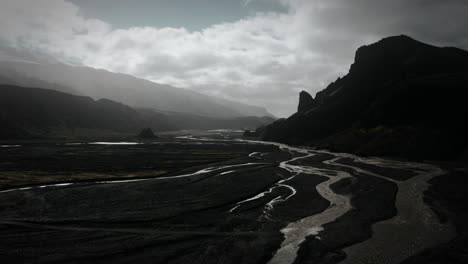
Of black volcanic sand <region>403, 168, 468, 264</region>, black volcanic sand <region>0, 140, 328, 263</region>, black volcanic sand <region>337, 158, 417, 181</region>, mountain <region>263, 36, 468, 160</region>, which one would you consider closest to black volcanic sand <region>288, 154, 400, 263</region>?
black volcanic sand <region>0, 140, 328, 263</region>

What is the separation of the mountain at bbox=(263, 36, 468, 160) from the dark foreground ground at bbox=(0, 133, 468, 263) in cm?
3828

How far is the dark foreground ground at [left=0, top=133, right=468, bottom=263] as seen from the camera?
75.4 feet

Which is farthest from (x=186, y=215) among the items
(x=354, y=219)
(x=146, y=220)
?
(x=354, y=219)

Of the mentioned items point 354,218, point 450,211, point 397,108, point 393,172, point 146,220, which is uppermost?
point 397,108

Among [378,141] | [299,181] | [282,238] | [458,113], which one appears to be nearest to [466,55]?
[458,113]

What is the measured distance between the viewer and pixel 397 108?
12431cm

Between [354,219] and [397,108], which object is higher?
[397,108]

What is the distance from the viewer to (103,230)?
27.8m

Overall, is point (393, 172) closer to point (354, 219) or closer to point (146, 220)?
point (354, 219)

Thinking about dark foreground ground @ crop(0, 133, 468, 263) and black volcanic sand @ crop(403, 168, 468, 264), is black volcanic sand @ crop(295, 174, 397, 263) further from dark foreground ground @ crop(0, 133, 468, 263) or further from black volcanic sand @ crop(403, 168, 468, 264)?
black volcanic sand @ crop(403, 168, 468, 264)

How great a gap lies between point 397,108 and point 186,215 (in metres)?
117

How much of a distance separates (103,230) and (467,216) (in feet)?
119

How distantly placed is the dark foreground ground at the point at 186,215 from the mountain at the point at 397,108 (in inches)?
1507

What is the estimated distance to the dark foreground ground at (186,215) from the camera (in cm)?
2297
